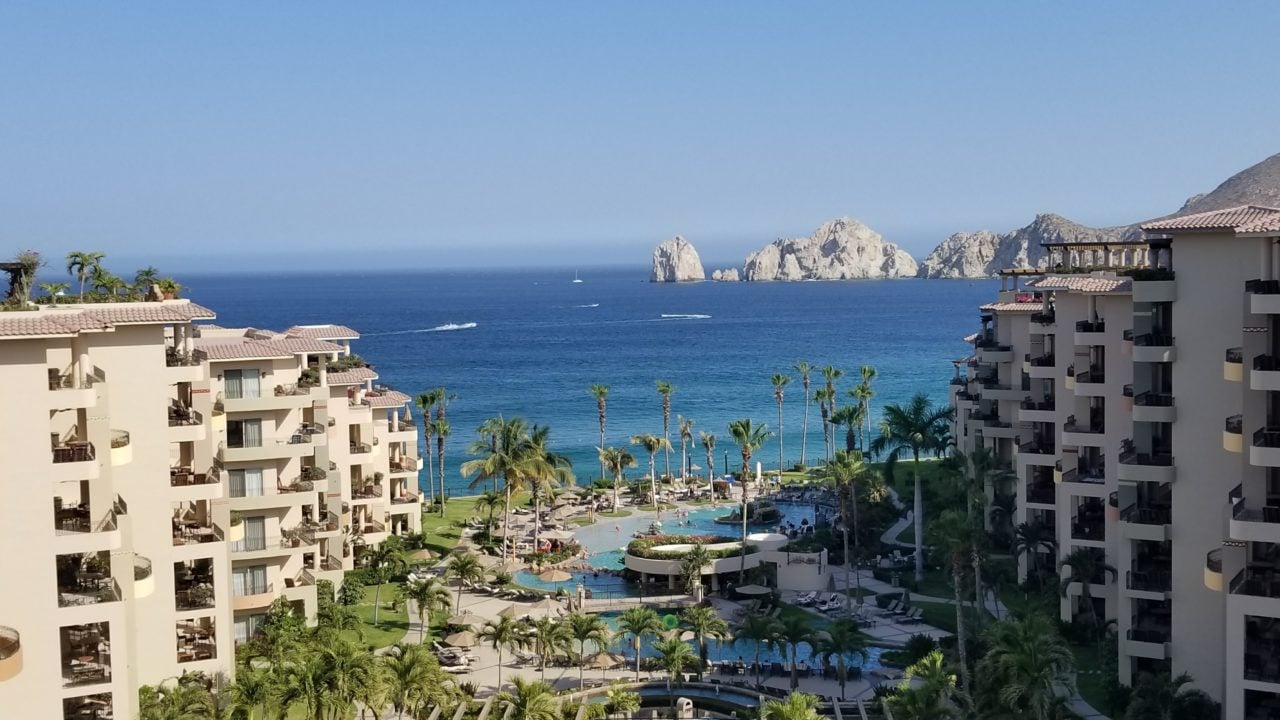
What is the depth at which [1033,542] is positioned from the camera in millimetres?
54438

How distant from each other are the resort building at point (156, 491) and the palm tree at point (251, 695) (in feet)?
9.66

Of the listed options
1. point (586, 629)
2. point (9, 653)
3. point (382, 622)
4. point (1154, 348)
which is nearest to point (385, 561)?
point (382, 622)

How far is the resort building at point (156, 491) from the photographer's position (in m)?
31.6

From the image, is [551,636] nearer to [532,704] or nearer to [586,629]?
[586,629]

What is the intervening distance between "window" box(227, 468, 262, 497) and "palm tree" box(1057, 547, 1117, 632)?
29.1 m

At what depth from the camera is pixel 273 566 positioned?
5038 cm

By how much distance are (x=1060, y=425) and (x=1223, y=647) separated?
17.3 metres

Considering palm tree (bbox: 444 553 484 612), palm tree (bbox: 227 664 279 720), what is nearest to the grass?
palm tree (bbox: 444 553 484 612)

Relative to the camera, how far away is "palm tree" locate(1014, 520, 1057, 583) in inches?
2142

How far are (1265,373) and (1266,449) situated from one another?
6.14 ft

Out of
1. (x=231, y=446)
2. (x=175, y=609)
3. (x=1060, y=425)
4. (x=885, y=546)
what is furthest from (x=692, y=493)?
(x=175, y=609)

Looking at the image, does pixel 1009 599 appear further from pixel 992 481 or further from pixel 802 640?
pixel 802 640

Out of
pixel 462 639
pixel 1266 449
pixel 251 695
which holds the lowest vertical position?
pixel 462 639

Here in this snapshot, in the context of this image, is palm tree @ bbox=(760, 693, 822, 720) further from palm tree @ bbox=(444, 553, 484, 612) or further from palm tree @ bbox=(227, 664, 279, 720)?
palm tree @ bbox=(444, 553, 484, 612)
